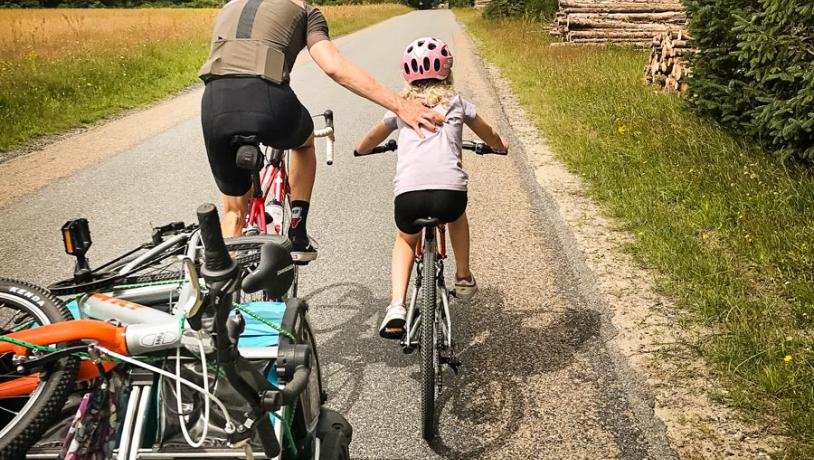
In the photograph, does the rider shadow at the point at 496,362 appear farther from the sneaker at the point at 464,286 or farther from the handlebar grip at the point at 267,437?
the handlebar grip at the point at 267,437

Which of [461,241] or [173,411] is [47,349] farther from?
[461,241]

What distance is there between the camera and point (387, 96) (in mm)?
2984

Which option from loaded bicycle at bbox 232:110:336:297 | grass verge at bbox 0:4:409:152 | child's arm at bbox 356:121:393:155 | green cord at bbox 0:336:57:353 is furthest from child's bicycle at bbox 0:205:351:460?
grass verge at bbox 0:4:409:152

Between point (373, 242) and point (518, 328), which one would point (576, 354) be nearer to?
point (518, 328)

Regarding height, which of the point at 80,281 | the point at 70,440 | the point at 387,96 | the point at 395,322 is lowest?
the point at 395,322

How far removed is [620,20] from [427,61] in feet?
55.0

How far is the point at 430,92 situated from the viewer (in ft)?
11.4

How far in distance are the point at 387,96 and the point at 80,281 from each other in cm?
150

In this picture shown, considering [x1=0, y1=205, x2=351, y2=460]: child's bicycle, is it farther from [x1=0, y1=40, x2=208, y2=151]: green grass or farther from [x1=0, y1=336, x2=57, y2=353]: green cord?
[x1=0, y1=40, x2=208, y2=151]: green grass

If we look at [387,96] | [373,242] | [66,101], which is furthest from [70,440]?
[66,101]

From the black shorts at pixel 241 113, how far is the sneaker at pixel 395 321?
1.07m

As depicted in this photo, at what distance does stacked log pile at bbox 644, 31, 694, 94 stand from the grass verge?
29.1 ft

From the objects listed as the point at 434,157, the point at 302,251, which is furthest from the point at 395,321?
the point at 302,251

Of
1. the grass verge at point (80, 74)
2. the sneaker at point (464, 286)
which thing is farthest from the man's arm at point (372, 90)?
the grass verge at point (80, 74)
